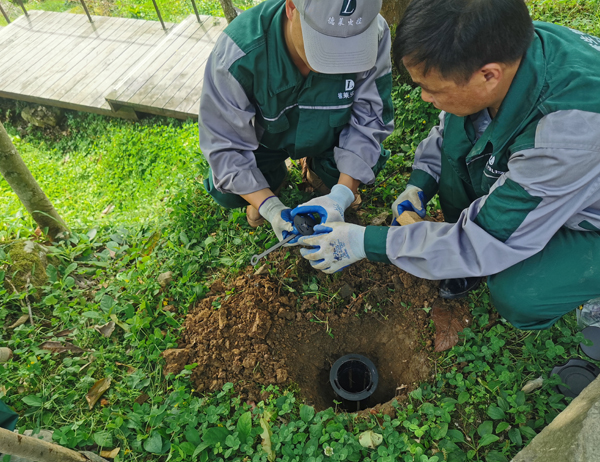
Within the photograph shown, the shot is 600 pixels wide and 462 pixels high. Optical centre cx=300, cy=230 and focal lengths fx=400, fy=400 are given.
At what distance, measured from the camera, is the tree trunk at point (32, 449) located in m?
1.20

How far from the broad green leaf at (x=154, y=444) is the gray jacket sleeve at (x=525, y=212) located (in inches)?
A: 51.0

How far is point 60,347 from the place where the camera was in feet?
7.07

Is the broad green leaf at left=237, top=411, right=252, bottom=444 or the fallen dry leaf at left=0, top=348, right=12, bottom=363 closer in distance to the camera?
the broad green leaf at left=237, top=411, right=252, bottom=444

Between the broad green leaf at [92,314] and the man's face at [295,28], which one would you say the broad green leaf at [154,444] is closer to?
the broad green leaf at [92,314]

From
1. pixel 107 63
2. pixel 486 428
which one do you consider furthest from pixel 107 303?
pixel 107 63

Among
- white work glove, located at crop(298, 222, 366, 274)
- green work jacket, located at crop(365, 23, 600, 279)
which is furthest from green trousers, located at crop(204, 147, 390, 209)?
green work jacket, located at crop(365, 23, 600, 279)

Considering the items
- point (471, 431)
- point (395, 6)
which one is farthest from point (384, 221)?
point (395, 6)

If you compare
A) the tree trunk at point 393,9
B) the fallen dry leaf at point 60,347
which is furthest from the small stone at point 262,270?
the tree trunk at point 393,9

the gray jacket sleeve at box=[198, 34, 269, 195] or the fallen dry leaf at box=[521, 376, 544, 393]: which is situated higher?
the gray jacket sleeve at box=[198, 34, 269, 195]

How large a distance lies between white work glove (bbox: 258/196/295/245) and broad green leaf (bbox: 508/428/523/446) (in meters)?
1.27

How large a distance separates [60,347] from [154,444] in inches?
32.7

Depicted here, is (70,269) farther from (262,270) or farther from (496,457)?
(496,457)

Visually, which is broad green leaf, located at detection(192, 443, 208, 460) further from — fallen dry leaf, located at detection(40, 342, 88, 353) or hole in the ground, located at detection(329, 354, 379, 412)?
fallen dry leaf, located at detection(40, 342, 88, 353)

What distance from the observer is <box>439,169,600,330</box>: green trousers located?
1.65 metres
